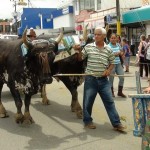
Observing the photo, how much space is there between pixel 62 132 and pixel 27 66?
1.39 m

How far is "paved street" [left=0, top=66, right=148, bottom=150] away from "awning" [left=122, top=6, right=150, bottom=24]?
564 inches

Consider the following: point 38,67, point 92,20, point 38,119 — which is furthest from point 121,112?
point 92,20

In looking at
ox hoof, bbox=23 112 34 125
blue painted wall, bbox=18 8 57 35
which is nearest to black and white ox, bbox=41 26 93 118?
ox hoof, bbox=23 112 34 125

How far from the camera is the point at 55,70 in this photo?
297 inches

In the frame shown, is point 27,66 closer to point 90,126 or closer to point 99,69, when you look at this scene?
point 99,69

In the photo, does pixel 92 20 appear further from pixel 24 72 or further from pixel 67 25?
pixel 24 72

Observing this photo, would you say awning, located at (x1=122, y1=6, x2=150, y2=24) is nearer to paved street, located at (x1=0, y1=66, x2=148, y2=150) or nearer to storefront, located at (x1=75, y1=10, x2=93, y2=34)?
storefront, located at (x1=75, y1=10, x2=93, y2=34)

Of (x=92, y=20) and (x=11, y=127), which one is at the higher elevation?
(x=92, y=20)

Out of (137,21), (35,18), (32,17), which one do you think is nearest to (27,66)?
(137,21)

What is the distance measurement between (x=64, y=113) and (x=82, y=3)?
1288 inches

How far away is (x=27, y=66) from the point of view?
696 cm

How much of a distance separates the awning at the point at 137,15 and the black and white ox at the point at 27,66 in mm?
16065

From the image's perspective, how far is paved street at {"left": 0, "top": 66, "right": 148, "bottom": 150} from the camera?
580 centimetres

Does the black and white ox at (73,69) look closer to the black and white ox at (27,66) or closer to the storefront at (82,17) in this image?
the black and white ox at (27,66)
